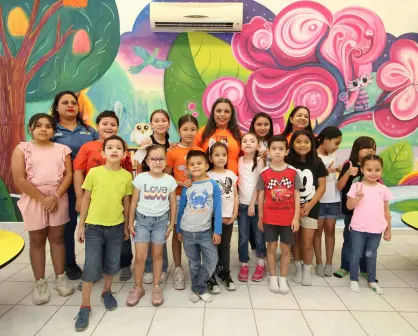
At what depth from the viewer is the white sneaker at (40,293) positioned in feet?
7.23

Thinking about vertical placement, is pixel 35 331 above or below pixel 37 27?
below

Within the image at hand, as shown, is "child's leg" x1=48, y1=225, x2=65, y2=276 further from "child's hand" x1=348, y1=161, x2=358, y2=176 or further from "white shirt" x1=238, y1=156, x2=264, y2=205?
"child's hand" x1=348, y1=161, x2=358, y2=176

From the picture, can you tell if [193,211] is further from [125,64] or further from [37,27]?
[37,27]

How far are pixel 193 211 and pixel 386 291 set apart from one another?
1.71 meters

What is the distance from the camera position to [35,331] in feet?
6.27

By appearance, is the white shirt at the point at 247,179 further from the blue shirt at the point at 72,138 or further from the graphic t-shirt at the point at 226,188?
the blue shirt at the point at 72,138

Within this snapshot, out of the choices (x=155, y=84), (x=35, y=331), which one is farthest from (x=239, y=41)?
(x=35, y=331)

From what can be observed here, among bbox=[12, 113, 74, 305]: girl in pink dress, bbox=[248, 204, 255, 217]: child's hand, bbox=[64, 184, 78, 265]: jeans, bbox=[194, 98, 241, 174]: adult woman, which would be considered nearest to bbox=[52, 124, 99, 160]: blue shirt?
bbox=[12, 113, 74, 305]: girl in pink dress

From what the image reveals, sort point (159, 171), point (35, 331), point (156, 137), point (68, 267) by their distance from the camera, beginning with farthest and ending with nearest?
point (68, 267), point (156, 137), point (159, 171), point (35, 331)

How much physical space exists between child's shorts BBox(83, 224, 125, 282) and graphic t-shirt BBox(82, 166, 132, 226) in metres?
0.05

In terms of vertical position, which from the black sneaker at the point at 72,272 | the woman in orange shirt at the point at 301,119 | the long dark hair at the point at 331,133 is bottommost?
the black sneaker at the point at 72,272

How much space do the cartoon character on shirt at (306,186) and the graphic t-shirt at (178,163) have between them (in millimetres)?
891

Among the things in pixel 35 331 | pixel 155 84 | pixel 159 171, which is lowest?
pixel 35 331

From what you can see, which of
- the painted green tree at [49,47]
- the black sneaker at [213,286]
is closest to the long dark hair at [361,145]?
the black sneaker at [213,286]
